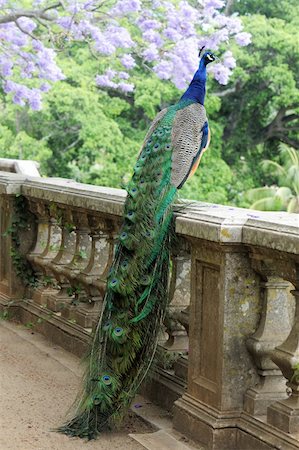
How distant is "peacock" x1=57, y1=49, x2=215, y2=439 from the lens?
4660mm

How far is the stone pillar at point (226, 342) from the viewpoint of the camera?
14.1ft

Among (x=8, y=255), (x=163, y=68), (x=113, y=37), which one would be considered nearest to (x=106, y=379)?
(x=8, y=255)

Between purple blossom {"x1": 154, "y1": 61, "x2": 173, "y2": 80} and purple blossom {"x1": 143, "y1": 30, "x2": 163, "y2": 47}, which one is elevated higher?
purple blossom {"x1": 143, "y1": 30, "x2": 163, "y2": 47}

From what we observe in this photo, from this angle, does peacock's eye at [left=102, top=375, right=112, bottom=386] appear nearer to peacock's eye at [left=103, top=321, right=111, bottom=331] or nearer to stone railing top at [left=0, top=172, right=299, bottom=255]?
peacock's eye at [left=103, top=321, right=111, bottom=331]

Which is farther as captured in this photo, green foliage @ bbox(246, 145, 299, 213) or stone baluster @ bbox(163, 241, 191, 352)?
green foliage @ bbox(246, 145, 299, 213)

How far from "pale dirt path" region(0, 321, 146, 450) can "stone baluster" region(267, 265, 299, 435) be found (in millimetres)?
759

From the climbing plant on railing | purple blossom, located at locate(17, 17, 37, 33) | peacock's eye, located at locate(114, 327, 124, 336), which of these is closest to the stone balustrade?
peacock's eye, located at locate(114, 327, 124, 336)

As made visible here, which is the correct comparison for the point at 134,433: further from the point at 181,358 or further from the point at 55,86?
the point at 55,86

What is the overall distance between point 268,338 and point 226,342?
181 millimetres

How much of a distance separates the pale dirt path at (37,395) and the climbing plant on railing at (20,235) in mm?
493

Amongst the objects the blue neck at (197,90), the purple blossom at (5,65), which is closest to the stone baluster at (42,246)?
the blue neck at (197,90)

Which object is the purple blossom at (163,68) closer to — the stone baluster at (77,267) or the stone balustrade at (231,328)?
the stone baluster at (77,267)

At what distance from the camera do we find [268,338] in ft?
14.0

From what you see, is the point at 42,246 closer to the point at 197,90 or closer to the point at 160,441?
the point at 197,90
